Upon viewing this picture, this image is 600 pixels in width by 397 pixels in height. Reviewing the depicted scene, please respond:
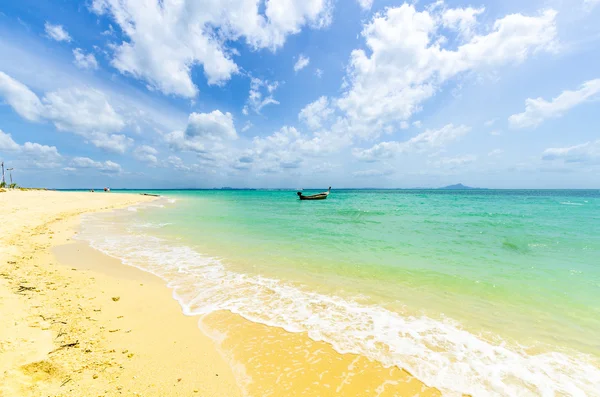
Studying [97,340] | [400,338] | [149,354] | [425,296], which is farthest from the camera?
[425,296]

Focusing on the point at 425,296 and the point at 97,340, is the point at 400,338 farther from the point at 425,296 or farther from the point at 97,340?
the point at 97,340

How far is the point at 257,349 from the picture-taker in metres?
4.37

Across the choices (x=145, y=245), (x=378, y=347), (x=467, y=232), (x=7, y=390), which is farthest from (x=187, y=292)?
(x=467, y=232)

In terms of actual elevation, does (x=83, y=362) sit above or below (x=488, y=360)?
above

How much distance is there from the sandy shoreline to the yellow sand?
0.02 m

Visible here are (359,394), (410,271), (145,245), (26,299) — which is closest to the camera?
(359,394)

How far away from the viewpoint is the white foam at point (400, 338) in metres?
3.83

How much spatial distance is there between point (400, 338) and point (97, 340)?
5.72 metres

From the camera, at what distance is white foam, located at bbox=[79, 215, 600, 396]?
3.83m

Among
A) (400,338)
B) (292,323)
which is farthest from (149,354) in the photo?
(400,338)

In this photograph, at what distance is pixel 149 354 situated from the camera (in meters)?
3.96

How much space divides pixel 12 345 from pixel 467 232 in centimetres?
2097

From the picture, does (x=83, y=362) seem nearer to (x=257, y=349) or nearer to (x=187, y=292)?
(x=257, y=349)

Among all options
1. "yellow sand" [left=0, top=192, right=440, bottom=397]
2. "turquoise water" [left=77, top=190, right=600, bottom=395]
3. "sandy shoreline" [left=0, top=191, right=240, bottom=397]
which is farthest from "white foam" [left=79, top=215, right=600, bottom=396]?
"sandy shoreline" [left=0, top=191, right=240, bottom=397]
